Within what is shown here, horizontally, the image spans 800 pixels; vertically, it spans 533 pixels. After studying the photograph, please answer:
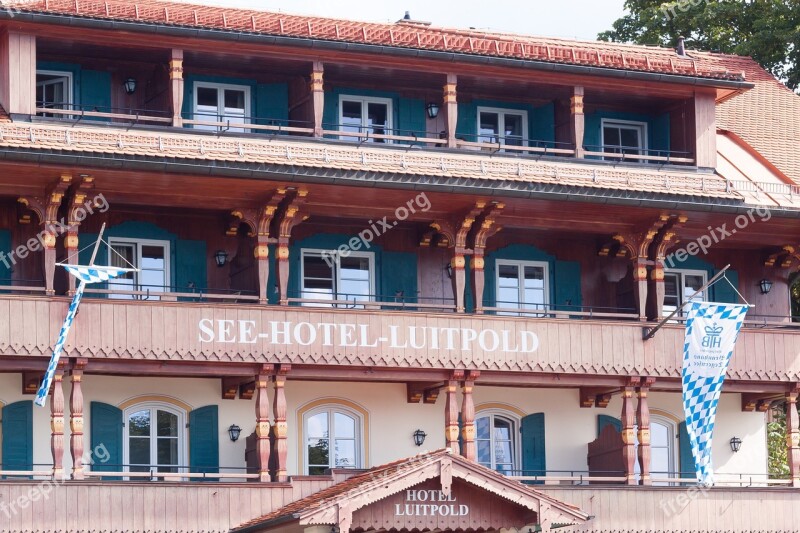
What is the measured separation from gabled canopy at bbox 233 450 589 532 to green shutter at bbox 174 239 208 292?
5711 mm

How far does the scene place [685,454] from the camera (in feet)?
148

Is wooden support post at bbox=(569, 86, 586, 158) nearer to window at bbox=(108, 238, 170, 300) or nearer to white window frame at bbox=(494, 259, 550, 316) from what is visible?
white window frame at bbox=(494, 259, 550, 316)

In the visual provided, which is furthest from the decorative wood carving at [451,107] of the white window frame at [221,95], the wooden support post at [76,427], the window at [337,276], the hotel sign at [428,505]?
the wooden support post at [76,427]

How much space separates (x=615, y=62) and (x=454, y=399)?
8.66 metres

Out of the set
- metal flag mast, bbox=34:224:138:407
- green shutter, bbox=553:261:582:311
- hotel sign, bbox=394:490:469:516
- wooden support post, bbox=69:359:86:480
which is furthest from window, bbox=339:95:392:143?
hotel sign, bbox=394:490:469:516

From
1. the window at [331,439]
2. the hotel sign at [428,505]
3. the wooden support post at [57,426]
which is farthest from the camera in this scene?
the window at [331,439]

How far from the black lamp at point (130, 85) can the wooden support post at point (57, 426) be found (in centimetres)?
709

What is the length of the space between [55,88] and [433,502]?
39.1 ft

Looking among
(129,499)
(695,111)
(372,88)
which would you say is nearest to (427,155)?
(372,88)

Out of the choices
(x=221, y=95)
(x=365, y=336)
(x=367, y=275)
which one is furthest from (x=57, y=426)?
(x=221, y=95)

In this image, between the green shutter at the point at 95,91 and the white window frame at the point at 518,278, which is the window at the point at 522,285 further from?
the green shutter at the point at 95,91

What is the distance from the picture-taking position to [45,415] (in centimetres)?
4019

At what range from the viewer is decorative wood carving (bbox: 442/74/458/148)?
1728 inches

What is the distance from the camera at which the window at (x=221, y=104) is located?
4331 cm
